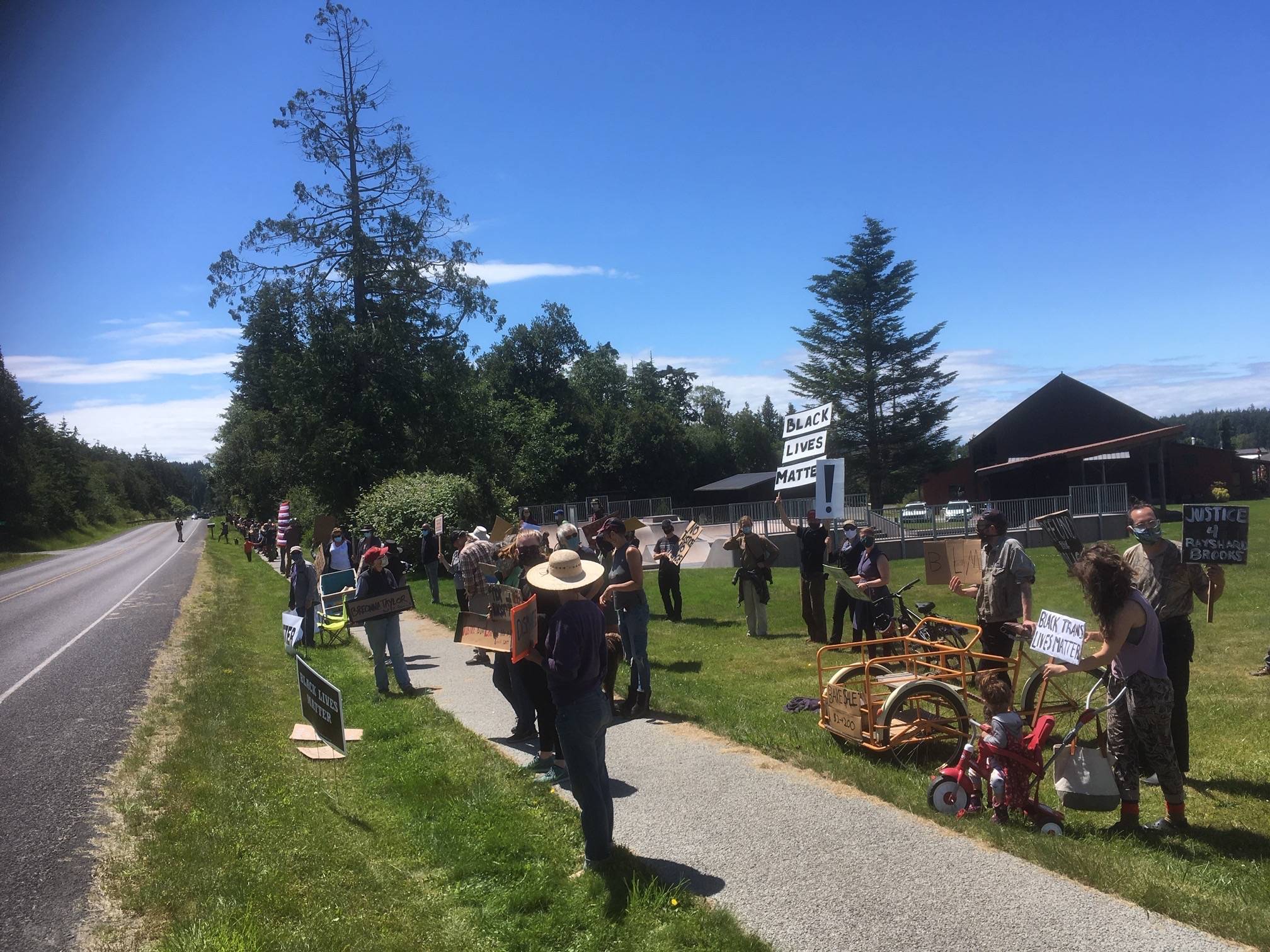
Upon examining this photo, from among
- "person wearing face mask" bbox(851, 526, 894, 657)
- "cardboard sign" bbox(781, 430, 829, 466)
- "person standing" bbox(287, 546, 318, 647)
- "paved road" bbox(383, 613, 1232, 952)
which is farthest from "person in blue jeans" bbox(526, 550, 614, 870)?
"cardboard sign" bbox(781, 430, 829, 466)

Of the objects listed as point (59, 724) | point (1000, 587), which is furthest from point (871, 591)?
point (59, 724)

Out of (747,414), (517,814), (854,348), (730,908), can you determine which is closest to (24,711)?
(517,814)

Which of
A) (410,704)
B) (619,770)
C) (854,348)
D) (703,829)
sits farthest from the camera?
(854,348)

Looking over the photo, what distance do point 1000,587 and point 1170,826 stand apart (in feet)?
7.75

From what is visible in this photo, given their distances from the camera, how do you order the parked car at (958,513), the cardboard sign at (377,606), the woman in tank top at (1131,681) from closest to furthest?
1. the woman in tank top at (1131,681)
2. the cardboard sign at (377,606)
3. the parked car at (958,513)

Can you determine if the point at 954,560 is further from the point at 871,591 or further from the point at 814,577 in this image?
the point at 814,577

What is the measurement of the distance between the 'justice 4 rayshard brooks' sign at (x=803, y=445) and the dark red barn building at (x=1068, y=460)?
40.8m

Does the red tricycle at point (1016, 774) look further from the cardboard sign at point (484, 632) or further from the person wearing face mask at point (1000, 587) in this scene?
the cardboard sign at point (484, 632)

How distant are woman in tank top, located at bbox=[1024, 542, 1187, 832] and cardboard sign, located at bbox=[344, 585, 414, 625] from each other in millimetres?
7015

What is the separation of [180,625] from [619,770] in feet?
46.7

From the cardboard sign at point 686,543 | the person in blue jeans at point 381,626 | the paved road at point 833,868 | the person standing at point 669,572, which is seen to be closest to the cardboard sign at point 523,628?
the paved road at point 833,868

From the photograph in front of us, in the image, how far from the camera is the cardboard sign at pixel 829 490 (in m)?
12.9

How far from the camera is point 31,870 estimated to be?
18.1 ft

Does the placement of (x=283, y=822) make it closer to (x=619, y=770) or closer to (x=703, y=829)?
(x=619, y=770)
